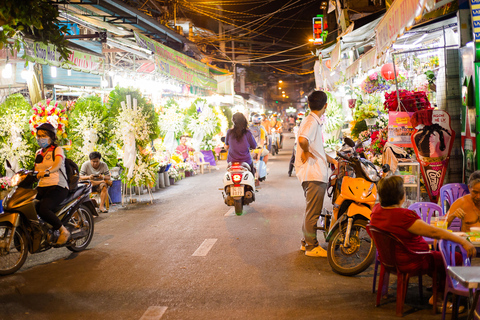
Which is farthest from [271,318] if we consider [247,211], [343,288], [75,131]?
[75,131]

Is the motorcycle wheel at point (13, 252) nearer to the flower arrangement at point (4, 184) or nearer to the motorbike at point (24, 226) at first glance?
the motorbike at point (24, 226)

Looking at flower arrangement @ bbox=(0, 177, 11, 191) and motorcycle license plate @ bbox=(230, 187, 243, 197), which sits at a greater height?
flower arrangement @ bbox=(0, 177, 11, 191)

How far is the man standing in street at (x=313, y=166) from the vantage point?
629cm

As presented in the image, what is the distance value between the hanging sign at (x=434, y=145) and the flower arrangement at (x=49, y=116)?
746 centimetres

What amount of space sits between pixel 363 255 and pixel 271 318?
2206 millimetres

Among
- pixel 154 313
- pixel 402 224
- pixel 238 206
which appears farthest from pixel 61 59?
pixel 402 224

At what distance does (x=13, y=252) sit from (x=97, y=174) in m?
4.41

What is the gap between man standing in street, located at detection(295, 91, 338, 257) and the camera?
6293 mm

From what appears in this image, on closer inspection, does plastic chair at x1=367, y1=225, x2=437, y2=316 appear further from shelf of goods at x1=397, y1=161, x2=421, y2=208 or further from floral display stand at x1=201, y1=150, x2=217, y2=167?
floral display stand at x1=201, y1=150, x2=217, y2=167

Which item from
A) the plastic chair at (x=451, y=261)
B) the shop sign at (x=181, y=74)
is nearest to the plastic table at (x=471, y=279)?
the plastic chair at (x=451, y=261)

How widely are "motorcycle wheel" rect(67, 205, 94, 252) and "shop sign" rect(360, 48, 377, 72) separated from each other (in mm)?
6583

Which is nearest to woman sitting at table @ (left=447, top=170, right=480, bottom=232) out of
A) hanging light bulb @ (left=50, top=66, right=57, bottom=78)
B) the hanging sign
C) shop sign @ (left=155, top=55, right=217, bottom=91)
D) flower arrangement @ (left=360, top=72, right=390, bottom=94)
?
the hanging sign

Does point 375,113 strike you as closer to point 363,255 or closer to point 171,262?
point 363,255

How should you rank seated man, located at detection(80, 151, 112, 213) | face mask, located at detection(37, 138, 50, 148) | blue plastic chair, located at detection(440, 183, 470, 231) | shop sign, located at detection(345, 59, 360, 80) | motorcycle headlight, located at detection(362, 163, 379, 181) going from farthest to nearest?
shop sign, located at detection(345, 59, 360, 80) → seated man, located at detection(80, 151, 112, 213) → face mask, located at detection(37, 138, 50, 148) → blue plastic chair, located at detection(440, 183, 470, 231) → motorcycle headlight, located at detection(362, 163, 379, 181)
